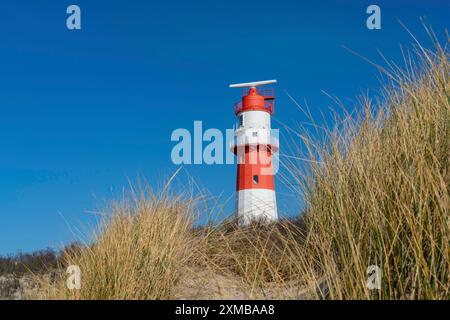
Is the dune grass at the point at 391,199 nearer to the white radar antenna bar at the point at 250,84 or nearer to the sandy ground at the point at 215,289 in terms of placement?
the sandy ground at the point at 215,289

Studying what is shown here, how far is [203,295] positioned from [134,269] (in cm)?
59

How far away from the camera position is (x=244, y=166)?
16234 mm

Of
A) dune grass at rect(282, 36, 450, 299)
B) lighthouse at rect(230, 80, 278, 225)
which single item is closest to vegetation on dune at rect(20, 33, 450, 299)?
dune grass at rect(282, 36, 450, 299)

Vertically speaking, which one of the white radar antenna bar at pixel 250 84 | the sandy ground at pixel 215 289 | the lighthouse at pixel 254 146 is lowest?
the sandy ground at pixel 215 289

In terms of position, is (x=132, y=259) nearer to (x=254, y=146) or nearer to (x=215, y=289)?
(x=215, y=289)

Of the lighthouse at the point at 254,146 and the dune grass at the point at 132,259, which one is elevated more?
the lighthouse at the point at 254,146

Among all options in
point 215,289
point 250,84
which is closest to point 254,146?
point 250,84

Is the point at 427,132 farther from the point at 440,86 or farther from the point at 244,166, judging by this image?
the point at 244,166

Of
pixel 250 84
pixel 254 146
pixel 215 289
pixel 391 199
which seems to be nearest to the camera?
pixel 391 199

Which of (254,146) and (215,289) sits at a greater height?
(254,146)

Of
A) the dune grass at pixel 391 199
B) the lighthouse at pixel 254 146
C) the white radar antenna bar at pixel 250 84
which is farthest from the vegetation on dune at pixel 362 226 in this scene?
the white radar antenna bar at pixel 250 84

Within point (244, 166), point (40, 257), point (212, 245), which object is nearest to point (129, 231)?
point (212, 245)

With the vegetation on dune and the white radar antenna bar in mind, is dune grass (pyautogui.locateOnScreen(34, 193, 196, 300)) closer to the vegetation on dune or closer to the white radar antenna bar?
the vegetation on dune

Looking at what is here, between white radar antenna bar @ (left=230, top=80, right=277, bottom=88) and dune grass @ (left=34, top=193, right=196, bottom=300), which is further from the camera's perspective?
white radar antenna bar @ (left=230, top=80, right=277, bottom=88)
